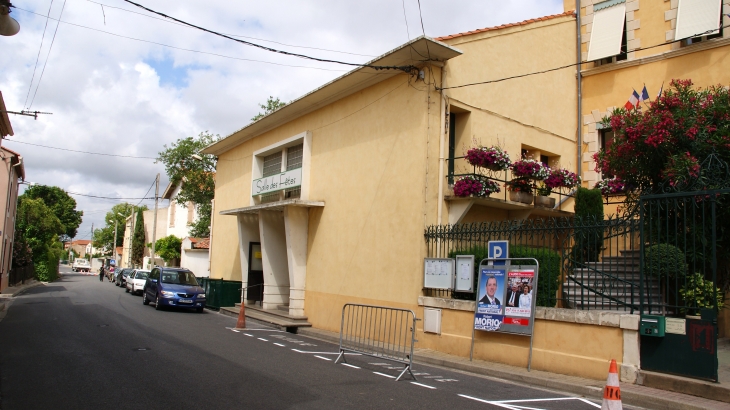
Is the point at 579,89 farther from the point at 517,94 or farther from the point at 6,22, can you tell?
the point at 6,22

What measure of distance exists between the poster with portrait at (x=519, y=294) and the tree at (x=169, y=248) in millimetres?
34093

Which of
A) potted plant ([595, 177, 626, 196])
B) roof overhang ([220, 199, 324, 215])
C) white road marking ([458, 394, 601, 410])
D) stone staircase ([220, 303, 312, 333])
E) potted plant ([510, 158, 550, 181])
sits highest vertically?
potted plant ([510, 158, 550, 181])

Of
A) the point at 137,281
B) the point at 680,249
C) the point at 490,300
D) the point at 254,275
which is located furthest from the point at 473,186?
the point at 137,281

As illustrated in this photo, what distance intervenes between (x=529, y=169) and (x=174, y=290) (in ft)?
42.8

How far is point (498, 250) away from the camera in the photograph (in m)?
10.5

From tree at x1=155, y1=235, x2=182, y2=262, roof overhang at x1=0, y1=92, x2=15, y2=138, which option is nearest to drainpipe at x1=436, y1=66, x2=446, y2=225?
roof overhang at x1=0, y1=92, x2=15, y2=138

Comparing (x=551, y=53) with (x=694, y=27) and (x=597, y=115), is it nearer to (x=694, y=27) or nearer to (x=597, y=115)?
(x=597, y=115)

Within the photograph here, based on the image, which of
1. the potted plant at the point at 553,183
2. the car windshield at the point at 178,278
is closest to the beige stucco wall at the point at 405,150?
the potted plant at the point at 553,183

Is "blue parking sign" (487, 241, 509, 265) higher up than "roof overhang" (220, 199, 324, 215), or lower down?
lower down

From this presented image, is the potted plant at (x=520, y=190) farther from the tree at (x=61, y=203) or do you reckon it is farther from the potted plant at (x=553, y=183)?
the tree at (x=61, y=203)

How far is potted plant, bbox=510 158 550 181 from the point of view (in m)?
12.7

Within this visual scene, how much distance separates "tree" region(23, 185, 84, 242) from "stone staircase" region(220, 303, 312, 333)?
56.3m

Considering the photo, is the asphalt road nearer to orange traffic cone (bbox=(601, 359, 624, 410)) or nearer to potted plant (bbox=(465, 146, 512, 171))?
orange traffic cone (bbox=(601, 359, 624, 410))

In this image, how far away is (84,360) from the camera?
9.27 meters
